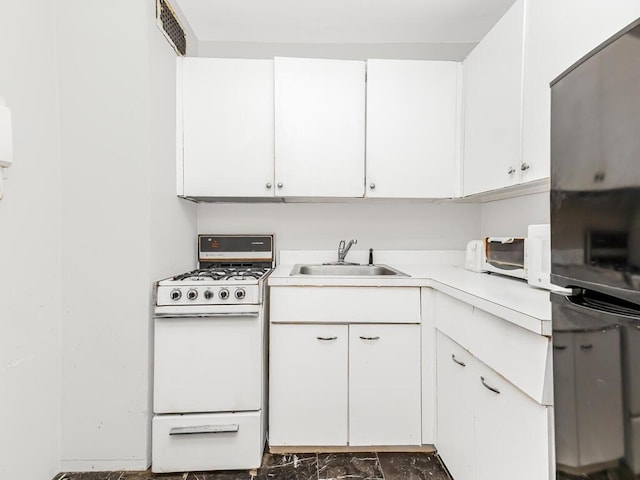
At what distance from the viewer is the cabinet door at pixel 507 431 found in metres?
0.94

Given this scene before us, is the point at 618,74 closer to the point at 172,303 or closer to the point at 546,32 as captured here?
the point at 546,32

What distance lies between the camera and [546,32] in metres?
1.33

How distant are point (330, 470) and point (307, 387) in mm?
383

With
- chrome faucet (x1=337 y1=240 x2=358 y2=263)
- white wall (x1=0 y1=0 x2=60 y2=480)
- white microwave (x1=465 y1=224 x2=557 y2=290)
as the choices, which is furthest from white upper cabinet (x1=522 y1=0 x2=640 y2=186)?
white wall (x1=0 y1=0 x2=60 y2=480)

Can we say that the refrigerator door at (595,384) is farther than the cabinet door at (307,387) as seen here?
No

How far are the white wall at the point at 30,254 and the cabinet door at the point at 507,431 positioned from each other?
177 cm

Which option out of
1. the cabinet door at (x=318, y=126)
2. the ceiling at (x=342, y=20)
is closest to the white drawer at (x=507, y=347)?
the cabinet door at (x=318, y=126)

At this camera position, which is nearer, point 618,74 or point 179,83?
point 618,74

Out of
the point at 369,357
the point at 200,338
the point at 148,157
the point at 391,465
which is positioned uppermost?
the point at 148,157

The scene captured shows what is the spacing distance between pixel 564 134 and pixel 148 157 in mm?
1635

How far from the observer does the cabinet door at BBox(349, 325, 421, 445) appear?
70.1 inches

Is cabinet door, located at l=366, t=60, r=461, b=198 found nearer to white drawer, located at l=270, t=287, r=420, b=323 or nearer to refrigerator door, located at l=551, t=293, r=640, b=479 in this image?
white drawer, located at l=270, t=287, r=420, b=323

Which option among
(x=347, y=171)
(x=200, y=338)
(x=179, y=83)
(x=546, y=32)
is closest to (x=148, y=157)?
(x=179, y=83)

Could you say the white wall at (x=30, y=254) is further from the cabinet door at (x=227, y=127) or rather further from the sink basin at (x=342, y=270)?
the sink basin at (x=342, y=270)
